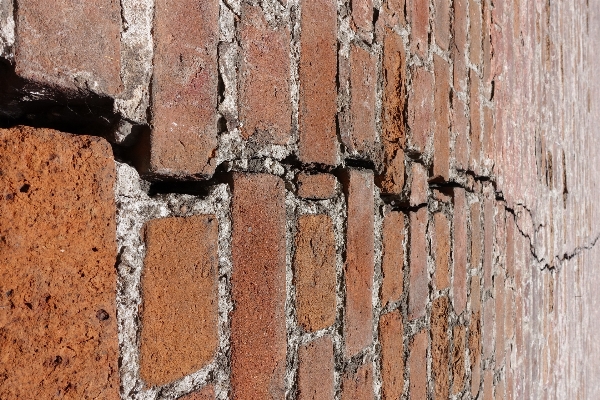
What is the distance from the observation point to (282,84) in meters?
0.89

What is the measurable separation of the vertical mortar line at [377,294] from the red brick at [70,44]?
2.29 ft

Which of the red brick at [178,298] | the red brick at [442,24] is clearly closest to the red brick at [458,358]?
the red brick at [442,24]

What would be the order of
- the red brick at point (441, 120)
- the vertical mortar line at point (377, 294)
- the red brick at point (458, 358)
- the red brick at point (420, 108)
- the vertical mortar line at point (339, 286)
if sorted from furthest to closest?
the red brick at point (458, 358) → the red brick at point (441, 120) → the red brick at point (420, 108) → the vertical mortar line at point (377, 294) → the vertical mortar line at point (339, 286)

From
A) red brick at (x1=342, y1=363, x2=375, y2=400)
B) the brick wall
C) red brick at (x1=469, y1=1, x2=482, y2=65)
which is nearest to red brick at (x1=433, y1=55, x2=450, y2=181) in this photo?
the brick wall

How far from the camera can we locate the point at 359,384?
1111mm

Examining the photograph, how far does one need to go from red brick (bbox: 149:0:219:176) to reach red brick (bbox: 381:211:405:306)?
1.87 feet

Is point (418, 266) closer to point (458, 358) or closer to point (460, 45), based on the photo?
point (458, 358)

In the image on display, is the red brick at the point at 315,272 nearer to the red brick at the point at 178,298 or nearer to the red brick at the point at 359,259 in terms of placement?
the red brick at the point at 359,259

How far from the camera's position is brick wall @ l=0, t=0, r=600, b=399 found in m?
0.57

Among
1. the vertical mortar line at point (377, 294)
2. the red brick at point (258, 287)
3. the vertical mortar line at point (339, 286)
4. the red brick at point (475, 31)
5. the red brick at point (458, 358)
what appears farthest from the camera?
the red brick at point (475, 31)

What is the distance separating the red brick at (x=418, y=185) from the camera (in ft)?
4.36

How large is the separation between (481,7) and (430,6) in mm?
468

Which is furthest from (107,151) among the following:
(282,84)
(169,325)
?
(282,84)

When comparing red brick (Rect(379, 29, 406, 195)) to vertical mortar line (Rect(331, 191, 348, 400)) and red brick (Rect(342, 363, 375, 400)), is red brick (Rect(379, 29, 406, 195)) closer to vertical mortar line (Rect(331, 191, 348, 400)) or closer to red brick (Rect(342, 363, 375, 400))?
vertical mortar line (Rect(331, 191, 348, 400))
